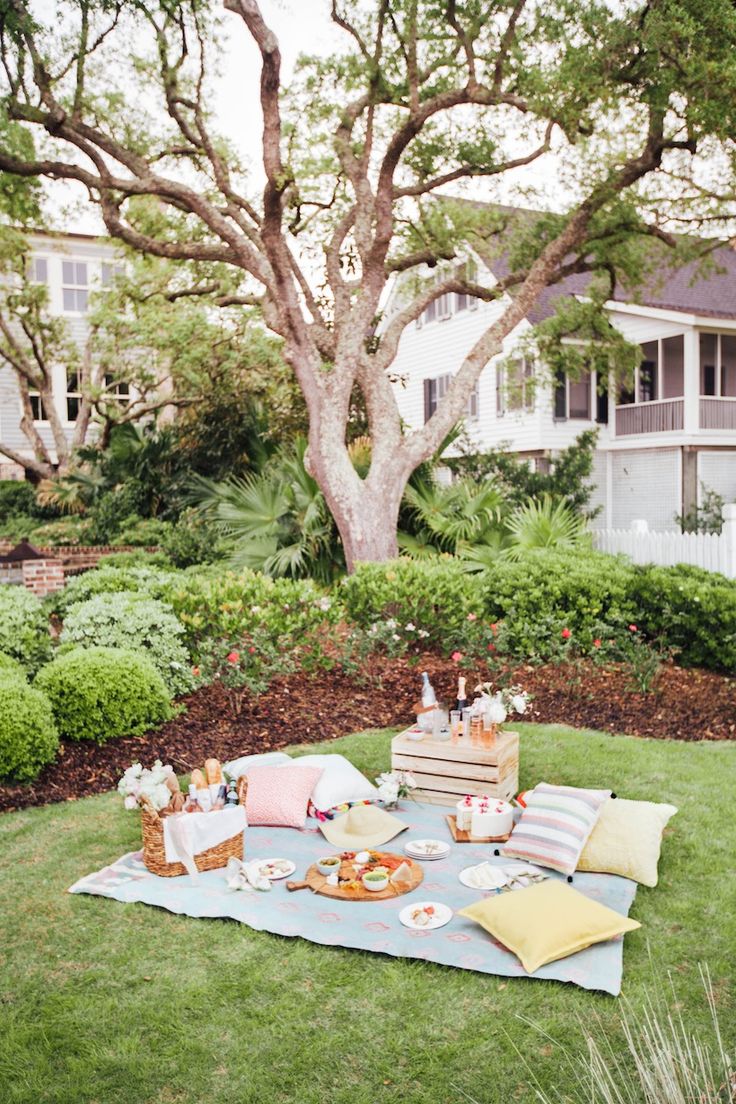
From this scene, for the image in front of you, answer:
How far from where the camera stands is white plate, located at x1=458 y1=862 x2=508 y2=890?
15.1 feet

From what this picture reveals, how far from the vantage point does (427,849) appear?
16.7ft

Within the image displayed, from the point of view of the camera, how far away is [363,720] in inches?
302

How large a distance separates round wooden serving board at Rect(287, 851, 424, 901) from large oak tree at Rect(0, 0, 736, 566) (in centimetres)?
659

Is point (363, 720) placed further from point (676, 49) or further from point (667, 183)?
point (667, 183)

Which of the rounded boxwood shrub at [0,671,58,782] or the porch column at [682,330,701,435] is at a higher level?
the porch column at [682,330,701,435]

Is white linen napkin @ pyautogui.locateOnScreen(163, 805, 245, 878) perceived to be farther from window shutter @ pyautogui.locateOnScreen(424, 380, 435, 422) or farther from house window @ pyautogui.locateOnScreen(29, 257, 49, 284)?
house window @ pyautogui.locateOnScreen(29, 257, 49, 284)

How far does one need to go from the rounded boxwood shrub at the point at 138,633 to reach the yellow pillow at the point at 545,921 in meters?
4.21

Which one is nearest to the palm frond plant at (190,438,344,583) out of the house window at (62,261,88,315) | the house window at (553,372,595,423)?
the house window at (553,372,595,423)

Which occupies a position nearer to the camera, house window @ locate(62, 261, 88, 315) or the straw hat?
the straw hat

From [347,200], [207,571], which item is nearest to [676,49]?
[347,200]

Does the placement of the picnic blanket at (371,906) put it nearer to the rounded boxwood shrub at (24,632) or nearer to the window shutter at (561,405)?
the rounded boxwood shrub at (24,632)

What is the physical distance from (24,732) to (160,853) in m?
1.73

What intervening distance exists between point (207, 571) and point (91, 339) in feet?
39.6

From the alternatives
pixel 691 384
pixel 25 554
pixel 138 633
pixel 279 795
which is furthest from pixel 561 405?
pixel 279 795
